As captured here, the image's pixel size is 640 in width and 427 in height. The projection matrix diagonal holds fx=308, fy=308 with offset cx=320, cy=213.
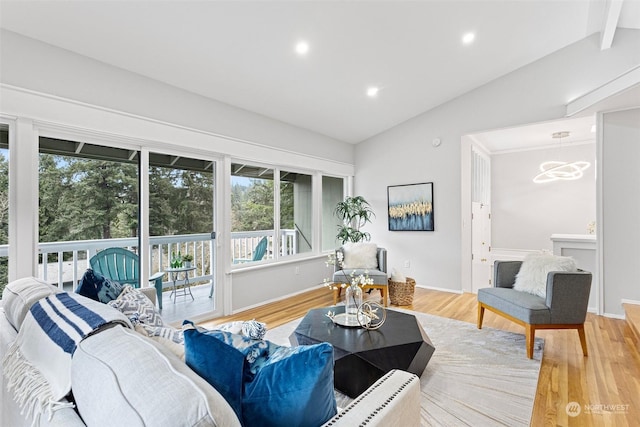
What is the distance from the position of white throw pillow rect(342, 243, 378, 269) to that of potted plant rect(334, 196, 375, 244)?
0.81 m

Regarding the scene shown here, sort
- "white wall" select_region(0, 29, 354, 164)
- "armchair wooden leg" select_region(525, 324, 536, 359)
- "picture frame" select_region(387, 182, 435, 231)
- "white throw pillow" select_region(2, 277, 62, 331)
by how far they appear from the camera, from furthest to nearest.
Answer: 1. "picture frame" select_region(387, 182, 435, 231)
2. "armchair wooden leg" select_region(525, 324, 536, 359)
3. "white wall" select_region(0, 29, 354, 164)
4. "white throw pillow" select_region(2, 277, 62, 331)

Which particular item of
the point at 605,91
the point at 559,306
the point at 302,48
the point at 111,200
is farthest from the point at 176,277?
the point at 605,91

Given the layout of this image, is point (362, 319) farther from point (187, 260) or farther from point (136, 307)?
point (187, 260)

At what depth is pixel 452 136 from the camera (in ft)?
15.5

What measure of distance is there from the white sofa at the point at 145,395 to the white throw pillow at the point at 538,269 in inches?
98.1

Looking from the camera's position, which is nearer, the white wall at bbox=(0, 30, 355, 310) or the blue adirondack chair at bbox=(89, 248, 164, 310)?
the white wall at bbox=(0, 30, 355, 310)

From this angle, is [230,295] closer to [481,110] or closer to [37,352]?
[37,352]

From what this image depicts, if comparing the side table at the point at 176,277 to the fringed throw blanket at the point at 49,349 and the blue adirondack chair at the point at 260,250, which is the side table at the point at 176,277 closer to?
the blue adirondack chair at the point at 260,250

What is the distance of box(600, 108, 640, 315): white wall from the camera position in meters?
3.44

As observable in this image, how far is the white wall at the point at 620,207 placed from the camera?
136 inches

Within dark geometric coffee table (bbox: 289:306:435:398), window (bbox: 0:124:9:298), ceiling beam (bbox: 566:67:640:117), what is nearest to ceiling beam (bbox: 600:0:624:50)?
ceiling beam (bbox: 566:67:640:117)

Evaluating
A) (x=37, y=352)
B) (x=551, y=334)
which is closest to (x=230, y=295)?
(x=37, y=352)

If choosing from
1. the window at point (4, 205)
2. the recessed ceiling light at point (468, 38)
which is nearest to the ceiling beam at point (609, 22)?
the recessed ceiling light at point (468, 38)

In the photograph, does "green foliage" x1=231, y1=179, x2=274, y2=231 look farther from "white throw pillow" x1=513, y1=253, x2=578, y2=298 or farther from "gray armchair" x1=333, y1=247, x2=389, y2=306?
"white throw pillow" x1=513, y1=253, x2=578, y2=298
